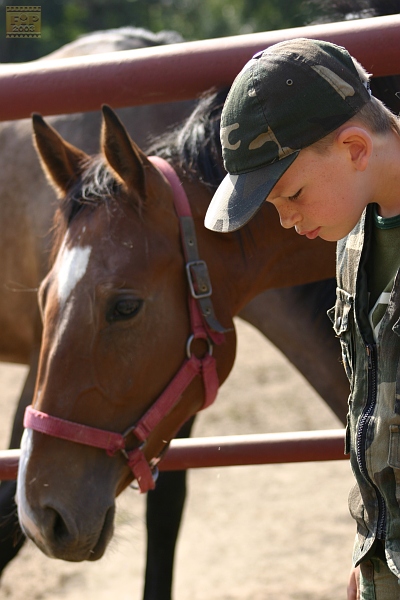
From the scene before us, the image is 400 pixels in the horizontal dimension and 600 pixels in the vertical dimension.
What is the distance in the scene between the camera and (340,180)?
45.7 inches

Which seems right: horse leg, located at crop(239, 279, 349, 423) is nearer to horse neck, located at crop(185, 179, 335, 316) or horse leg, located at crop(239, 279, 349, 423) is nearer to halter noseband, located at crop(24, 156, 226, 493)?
horse neck, located at crop(185, 179, 335, 316)

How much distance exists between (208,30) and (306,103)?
13890 millimetres

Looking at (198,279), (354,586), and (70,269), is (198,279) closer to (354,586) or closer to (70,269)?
(70,269)

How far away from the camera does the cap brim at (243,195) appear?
1.15 m

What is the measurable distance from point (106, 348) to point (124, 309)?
91mm

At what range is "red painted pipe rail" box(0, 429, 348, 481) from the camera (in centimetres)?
175

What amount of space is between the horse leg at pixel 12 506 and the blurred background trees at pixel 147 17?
4426 millimetres

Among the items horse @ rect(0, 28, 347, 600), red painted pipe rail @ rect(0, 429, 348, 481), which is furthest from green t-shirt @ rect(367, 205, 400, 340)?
horse @ rect(0, 28, 347, 600)

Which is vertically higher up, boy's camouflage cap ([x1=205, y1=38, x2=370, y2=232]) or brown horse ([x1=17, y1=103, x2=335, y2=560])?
boy's camouflage cap ([x1=205, y1=38, x2=370, y2=232])

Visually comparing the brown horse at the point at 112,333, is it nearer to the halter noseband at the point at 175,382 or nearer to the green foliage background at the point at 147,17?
the halter noseband at the point at 175,382

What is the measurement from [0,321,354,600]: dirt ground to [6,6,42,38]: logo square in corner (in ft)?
5.46

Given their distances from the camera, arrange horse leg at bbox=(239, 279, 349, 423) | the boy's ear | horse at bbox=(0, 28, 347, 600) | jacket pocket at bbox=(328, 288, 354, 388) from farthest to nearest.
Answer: horse at bbox=(0, 28, 347, 600)
horse leg at bbox=(239, 279, 349, 423)
jacket pocket at bbox=(328, 288, 354, 388)
the boy's ear

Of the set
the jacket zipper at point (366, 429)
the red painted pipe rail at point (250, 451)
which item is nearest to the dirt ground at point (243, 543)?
the red painted pipe rail at point (250, 451)

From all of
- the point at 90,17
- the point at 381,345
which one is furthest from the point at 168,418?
the point at 90,17
